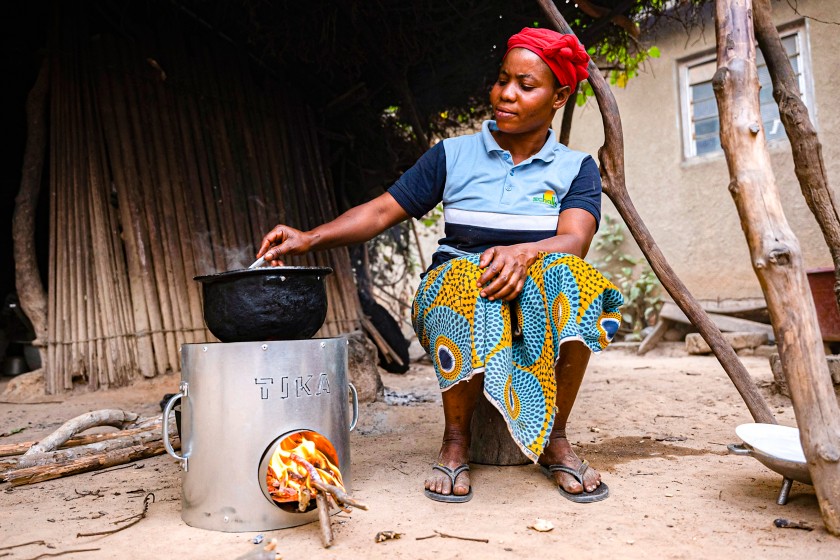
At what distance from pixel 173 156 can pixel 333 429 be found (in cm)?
308

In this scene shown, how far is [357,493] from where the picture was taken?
211 centimetres

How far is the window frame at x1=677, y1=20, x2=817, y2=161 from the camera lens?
721 cm

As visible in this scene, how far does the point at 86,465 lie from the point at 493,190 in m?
1.86

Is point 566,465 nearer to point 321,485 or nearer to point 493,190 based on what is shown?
point 321,485

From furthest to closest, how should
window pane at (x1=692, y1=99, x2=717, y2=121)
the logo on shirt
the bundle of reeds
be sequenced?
window pane at (x1=692, y1=99, x2=717, y2=121), the bundle of reeds, the logo on shirt

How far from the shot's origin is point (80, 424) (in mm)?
2703

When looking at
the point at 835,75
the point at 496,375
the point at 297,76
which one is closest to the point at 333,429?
the point at 496,375

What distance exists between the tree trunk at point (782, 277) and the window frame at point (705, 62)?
20.5 feet

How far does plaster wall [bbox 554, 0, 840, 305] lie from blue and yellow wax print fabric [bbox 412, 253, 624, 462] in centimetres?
586

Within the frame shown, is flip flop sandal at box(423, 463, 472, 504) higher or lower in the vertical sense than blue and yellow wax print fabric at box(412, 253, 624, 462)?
lower

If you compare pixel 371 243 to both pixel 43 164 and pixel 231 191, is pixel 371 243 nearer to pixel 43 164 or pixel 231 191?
pixel 231 191

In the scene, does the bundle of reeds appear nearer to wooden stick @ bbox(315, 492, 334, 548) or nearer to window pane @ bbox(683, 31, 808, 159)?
wooden stick @ bbox(315, 492, 334, 548)

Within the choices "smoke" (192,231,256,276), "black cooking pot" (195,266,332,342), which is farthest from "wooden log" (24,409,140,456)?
"smoke" (192,231,256,276)

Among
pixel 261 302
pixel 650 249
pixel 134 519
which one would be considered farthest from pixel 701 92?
pixel 134 519
